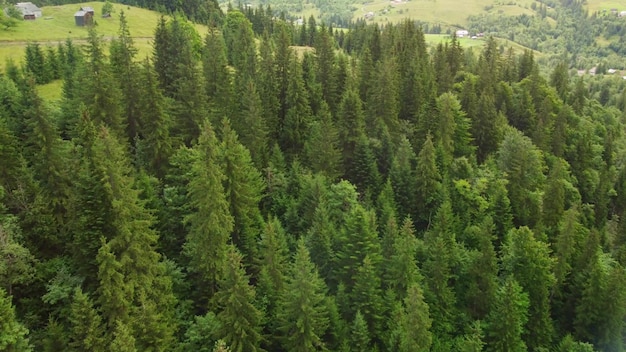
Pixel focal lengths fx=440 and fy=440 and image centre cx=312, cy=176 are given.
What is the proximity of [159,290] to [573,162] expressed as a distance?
76.3m

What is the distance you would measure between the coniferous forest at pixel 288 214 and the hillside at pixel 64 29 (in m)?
20.4

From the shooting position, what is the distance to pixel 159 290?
33812 mm

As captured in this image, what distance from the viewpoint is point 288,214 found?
2026 inches

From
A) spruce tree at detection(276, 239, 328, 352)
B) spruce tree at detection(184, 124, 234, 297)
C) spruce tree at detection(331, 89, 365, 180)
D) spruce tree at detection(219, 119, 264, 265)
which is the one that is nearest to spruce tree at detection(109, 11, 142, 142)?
spruce tree at detection(219, 119, 264, 265)

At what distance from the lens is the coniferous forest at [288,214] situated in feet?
107

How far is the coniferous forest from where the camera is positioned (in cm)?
3256

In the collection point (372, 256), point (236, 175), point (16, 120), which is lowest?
point (372, 256)

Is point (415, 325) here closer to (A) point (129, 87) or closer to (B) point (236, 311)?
(B) point (236, 311)

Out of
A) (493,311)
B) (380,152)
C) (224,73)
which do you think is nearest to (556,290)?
(493,311)

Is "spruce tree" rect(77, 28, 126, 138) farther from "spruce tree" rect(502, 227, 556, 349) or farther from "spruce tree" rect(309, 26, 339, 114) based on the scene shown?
"spruce tree" rect(502, 227, 556, 349)

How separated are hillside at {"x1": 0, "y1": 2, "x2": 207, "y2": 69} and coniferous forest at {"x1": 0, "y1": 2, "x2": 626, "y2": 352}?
66.9 feet

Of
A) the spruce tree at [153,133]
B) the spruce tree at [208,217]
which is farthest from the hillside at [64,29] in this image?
the spruce tree at [208,217]

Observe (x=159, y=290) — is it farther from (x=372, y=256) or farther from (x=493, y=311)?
(x=493, y=311)

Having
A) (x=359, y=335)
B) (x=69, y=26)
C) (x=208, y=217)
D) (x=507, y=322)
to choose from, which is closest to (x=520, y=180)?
(x=507, y=322)
